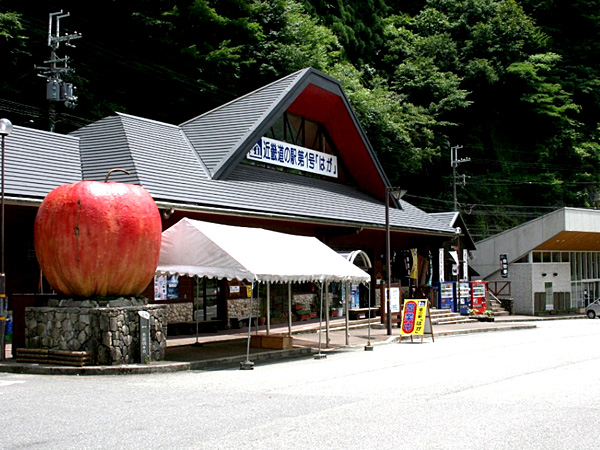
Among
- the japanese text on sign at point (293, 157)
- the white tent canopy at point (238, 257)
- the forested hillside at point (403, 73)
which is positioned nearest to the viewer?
the white tent canopy at point (238, 257)

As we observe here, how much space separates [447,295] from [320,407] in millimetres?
24332

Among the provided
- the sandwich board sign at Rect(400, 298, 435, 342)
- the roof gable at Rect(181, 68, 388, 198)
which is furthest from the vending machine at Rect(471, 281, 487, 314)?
the sandwich board sign at Rect(400, 298, 435, 342)

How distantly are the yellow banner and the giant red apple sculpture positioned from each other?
9.13 m

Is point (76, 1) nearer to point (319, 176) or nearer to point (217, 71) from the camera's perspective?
Answer: point (217, 71)

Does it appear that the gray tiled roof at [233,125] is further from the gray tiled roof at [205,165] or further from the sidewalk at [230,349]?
the sidewalk at [230,349]

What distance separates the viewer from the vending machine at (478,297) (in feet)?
113

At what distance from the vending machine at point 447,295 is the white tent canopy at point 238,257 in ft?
51.0

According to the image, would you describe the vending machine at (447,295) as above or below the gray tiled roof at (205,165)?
below

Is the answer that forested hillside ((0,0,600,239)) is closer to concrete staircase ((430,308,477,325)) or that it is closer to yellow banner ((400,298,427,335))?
concrete staircase ((430,308,477,325))

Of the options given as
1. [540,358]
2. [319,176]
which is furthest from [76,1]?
[540,358]

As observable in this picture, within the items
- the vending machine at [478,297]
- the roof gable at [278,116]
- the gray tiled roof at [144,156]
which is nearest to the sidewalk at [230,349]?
the gray tiled roof at [144,156]

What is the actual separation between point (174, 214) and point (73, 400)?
10.3m

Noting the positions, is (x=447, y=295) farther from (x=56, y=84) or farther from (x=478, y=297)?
(x=56, y=84)

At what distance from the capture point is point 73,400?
32.7 ft
